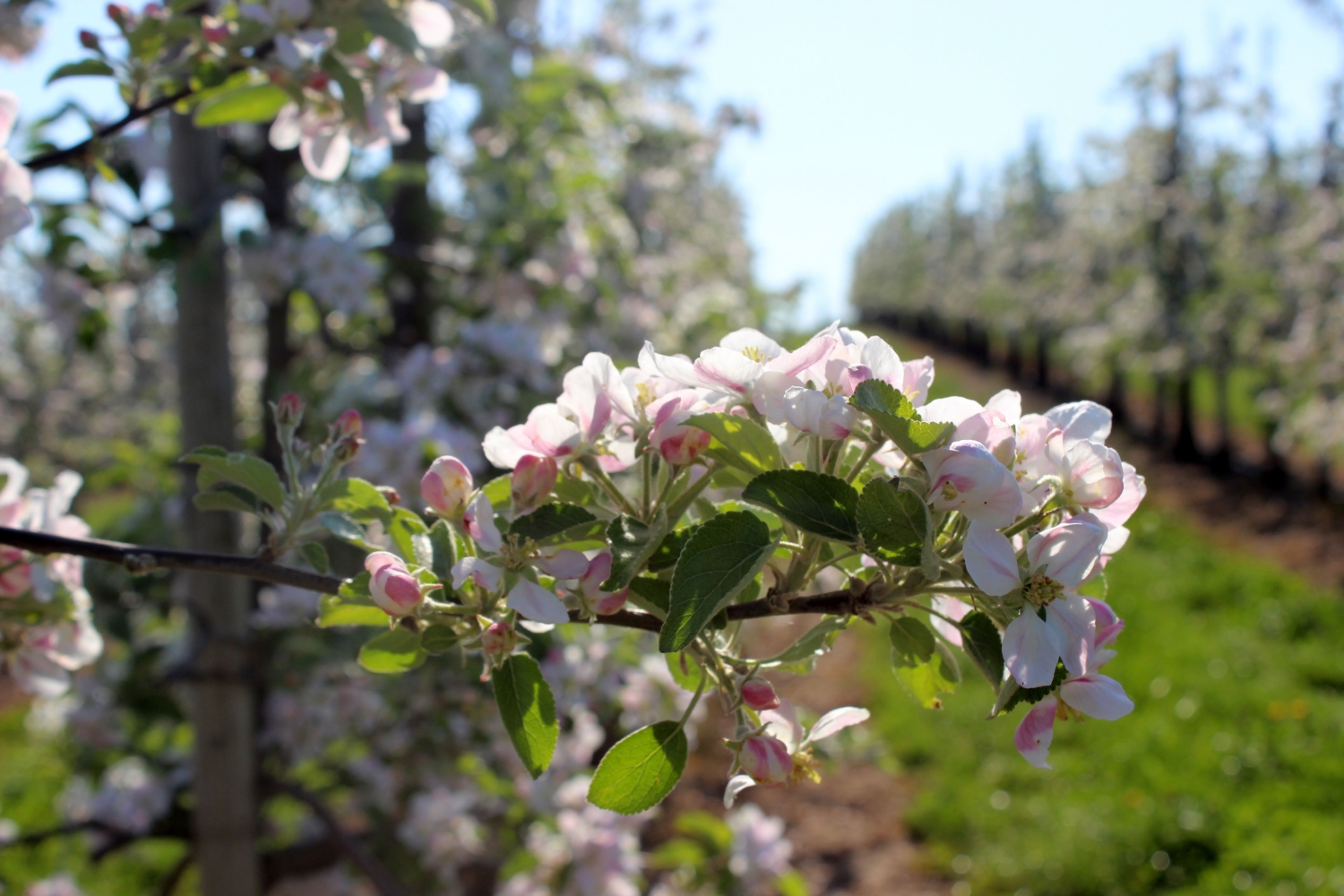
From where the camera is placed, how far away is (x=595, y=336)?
3.08 metres

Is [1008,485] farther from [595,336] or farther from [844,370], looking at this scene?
[595,336]

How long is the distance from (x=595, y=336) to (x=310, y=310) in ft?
3.23

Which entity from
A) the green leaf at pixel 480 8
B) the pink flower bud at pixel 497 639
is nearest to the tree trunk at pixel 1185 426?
the green leaf at pixel 480 8

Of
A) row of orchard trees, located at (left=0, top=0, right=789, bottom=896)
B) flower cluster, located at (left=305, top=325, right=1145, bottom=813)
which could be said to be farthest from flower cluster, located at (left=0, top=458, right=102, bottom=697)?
flower cluster, located at (left=305, top=325, right=1145, bottom=813)

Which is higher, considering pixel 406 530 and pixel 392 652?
pixel 406 530

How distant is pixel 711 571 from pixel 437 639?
0.23m

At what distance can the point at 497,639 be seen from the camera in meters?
0.70

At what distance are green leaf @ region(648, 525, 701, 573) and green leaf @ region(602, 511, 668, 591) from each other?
0.7 inches

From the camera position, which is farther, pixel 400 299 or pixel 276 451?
pixel 400 299

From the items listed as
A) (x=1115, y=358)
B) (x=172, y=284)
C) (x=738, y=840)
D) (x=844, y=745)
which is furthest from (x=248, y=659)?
(x=1115, y=358)

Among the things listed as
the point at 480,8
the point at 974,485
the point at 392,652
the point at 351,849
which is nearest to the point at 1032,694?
the point at 974,485

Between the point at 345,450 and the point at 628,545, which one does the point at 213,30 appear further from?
the point at 628,545

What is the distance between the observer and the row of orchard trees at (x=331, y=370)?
1323mm

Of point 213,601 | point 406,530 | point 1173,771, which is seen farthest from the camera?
point 1173,771
